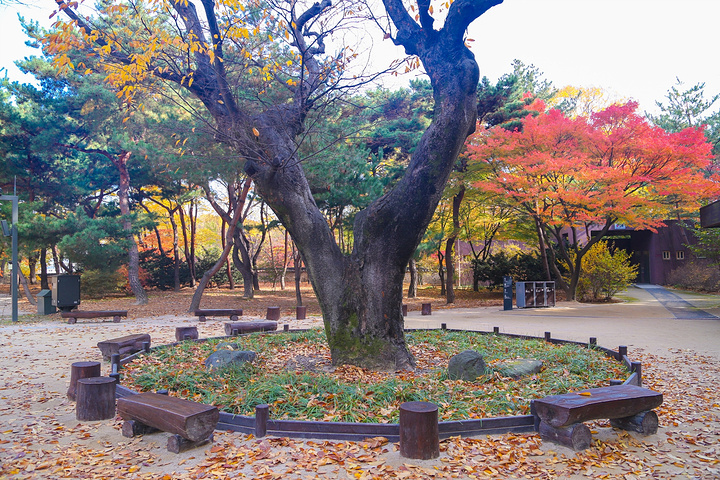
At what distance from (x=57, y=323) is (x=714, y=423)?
1434 cm

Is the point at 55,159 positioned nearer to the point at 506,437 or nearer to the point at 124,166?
the point at 124,166

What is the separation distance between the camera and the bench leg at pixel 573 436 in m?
3.83

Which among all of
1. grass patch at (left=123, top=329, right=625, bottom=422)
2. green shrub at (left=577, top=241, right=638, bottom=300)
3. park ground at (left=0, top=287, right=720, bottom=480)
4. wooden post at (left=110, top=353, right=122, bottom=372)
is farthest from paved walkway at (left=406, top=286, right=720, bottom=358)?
wooden post at (left=110, top=353, right=122, bottom=372)

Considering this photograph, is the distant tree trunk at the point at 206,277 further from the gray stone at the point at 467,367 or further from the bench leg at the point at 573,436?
the bench leg at the point at 573,436

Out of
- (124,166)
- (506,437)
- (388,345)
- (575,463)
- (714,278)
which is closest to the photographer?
(575,463)

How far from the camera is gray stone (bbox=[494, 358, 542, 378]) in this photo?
5828 mm

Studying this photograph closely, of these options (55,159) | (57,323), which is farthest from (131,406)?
(55,159)

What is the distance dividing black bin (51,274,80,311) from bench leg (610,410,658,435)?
15.0 m

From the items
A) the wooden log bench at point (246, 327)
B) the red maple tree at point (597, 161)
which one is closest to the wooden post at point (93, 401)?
the wooden log bench at point (246, 327)

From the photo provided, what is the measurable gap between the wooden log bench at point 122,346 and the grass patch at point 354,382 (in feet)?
1.82

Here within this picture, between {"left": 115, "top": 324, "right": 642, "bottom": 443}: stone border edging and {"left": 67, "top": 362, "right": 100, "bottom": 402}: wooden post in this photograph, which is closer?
{"left": 115, "top": 324, "right": 642, "bottom": 443}: stone border edging

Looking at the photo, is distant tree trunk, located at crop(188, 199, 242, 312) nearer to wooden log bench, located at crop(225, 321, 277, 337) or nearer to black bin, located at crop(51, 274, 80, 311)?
black bin, located at crop(51, 274, 80, 311)

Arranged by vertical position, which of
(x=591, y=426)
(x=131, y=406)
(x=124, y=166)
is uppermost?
(x=124, y=166)

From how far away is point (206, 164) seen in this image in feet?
43.0
